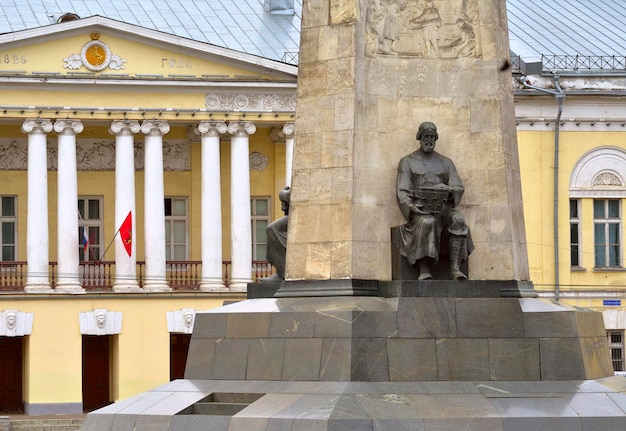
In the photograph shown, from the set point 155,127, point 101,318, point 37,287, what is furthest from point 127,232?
point 155,127

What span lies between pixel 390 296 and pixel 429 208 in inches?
39.2

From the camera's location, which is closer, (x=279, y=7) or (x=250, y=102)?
(x=250, y=102)

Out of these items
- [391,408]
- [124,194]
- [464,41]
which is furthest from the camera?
[124,194]

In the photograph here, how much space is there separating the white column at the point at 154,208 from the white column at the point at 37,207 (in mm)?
2693

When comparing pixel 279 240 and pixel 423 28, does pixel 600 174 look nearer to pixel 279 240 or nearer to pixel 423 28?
pixel 279 240

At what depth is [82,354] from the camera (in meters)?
52.4

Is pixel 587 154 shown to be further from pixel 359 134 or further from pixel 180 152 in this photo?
pixel 359 134

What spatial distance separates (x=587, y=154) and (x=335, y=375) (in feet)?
111

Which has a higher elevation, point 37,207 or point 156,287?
point 37,207

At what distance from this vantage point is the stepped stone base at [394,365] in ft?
59.6

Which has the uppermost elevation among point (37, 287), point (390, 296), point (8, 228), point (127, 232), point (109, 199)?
point (109, 199)

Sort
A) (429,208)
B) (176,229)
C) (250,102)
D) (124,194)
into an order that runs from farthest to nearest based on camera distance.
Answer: (176,229), (250,102), (124,194), (429,208)

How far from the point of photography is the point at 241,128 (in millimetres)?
52688

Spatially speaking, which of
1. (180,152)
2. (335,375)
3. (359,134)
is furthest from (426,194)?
(180,152)
